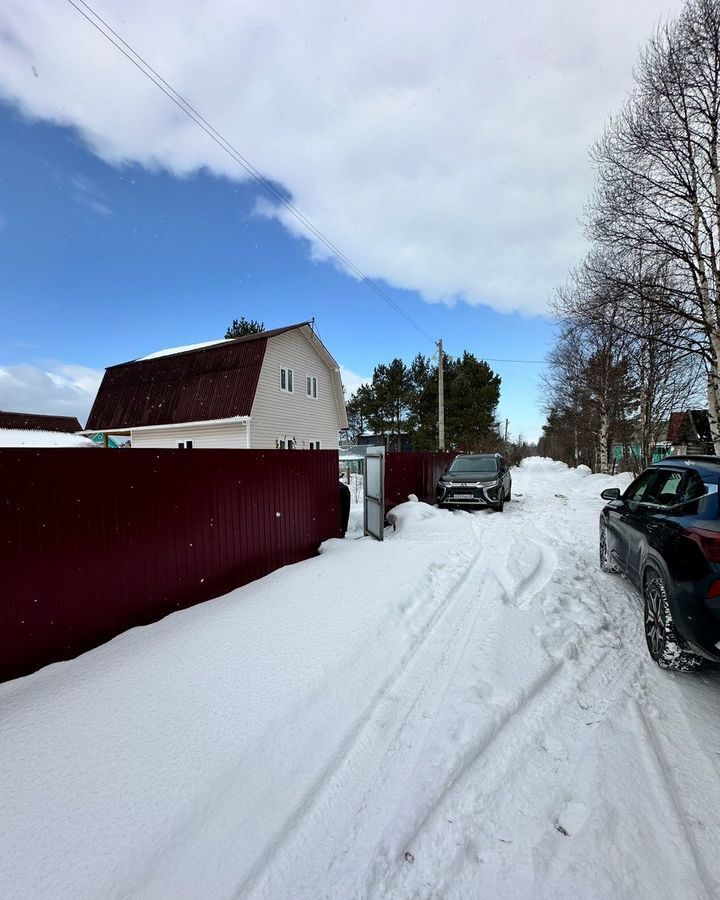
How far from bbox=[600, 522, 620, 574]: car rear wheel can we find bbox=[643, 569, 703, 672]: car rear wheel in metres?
1.78

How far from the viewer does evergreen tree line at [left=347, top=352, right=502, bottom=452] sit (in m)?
35.7

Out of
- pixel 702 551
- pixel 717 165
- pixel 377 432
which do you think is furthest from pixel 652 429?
pixel 377 432

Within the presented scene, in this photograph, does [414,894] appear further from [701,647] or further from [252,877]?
[701,647]

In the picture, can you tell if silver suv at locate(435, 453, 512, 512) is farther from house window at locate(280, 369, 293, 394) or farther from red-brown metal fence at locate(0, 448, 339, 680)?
house window at locate(280, 369, 293, 394)

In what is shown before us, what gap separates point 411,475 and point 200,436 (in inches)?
409

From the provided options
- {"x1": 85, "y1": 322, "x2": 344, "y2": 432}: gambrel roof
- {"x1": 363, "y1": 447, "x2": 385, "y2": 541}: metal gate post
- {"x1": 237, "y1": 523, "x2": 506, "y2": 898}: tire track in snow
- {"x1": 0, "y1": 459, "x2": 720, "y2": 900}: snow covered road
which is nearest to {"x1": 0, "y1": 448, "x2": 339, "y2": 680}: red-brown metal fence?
{"x1": 0, "y1": 459, "x2": 720, "y2": 900}: snow covered road

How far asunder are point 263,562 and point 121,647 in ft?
7.13

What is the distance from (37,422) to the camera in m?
36.8

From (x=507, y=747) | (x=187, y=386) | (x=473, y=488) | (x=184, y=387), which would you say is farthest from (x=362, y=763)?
(x=184, y=387)

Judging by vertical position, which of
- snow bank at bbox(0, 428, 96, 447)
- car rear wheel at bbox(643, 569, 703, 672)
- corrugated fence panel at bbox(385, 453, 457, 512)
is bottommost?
car rear wheel at bbox(643, 569, 703, 672)

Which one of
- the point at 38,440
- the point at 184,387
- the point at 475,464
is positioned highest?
the point at 184,387

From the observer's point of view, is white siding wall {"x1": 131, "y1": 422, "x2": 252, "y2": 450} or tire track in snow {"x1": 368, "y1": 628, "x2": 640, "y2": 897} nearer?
tire track in snow {"x1": 368, "y1": 628, "x2": 640, "y2": 897}

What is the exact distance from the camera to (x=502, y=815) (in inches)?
73.5

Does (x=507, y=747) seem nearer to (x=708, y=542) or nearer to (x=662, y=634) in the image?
(x=662, y=634)
